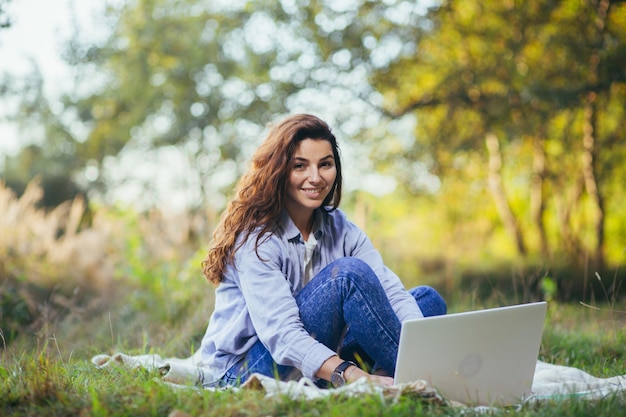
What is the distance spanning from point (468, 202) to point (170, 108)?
4197mm

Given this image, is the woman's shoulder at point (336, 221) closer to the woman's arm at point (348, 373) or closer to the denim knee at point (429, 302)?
the denim knee at point (429, 302)

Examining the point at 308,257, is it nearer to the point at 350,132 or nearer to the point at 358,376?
the point at 358,376

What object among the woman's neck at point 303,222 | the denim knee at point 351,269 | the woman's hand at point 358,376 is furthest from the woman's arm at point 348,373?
the woman's neck at point 303,222

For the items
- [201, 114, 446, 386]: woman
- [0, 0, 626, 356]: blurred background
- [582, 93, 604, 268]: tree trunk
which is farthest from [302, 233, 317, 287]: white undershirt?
[582, 93, 604, 268]: tree trunk

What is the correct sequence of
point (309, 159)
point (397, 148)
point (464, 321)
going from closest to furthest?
point (464, 321) < point (309, 159) < point (397, 148)

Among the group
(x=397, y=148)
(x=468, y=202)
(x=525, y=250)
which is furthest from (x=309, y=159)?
(x=468, y=202)

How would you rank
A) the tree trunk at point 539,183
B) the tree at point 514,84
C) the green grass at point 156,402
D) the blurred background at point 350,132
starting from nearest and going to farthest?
the green grass at point 156,402, the blurred background at point 350,132, the tree at point 514,84, the tree trunk at point 539,183

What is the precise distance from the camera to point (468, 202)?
8992 mm

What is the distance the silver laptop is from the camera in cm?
190

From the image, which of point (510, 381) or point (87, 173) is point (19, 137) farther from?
point (510, 381)

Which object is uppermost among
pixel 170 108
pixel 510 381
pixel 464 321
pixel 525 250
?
pixel 170 108

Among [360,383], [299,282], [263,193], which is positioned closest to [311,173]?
[263,193]

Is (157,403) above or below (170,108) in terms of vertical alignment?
below

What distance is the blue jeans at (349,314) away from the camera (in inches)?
86.4
